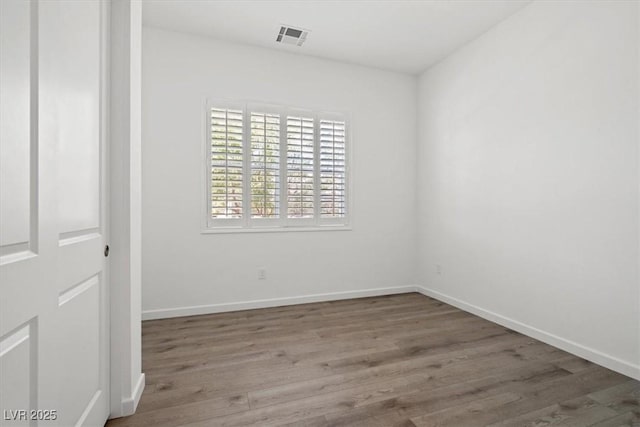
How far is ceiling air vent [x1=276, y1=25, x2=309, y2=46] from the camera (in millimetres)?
3034

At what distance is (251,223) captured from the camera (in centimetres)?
335

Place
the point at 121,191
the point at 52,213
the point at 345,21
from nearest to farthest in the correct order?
the point at 52,213 < the point at 121,191 < the point at 345,21

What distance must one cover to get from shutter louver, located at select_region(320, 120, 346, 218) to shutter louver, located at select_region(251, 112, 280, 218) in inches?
21.6

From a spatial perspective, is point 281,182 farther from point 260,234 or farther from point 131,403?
point 131,403

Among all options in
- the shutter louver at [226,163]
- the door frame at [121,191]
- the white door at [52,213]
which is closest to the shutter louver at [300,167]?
the shutter louver at [226,163]

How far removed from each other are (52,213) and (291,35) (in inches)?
113

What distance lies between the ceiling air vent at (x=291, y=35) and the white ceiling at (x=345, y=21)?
6cm

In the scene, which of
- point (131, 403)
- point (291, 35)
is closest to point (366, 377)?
point (131, 403)

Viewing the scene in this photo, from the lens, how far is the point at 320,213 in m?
3.64

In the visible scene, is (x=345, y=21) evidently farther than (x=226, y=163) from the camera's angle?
No

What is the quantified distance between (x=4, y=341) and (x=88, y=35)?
121 cm

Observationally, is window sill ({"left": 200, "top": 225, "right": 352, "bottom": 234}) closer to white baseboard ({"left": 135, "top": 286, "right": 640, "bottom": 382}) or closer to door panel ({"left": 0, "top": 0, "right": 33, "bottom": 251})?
white baseboard ({"left": 135, "top": 286, "right": 640, "bottom": 382})

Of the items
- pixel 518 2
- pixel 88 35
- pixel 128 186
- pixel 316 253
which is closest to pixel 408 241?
pixel 316 253

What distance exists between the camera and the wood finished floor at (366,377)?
161cm
